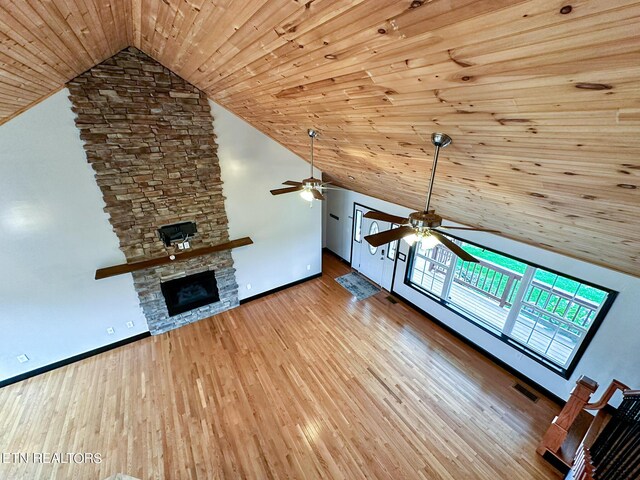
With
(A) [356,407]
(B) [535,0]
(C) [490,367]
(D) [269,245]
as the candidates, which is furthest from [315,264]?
(B) [535,0]

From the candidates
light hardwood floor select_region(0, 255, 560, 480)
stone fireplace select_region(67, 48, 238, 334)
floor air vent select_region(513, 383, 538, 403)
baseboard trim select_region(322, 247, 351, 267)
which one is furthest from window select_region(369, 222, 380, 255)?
floor air vent select_region(513, 383, 538, 403)

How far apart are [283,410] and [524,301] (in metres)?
4.01

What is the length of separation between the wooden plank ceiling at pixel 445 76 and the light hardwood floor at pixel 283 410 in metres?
2.57

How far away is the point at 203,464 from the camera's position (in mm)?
3102

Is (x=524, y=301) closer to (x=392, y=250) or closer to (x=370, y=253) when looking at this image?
(x=392, y=250)

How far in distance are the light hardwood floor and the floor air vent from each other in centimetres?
11

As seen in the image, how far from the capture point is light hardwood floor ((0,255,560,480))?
3.10 m

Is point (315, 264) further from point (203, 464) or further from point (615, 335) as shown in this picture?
point (615, 335)

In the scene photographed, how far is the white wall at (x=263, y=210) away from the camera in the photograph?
4.67 m

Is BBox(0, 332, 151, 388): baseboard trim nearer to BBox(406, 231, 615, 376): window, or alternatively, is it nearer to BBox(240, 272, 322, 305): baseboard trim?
BBox(240, 272, 322, 305): baseboard trim

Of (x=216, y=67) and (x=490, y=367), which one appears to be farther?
(x=490, y=367)

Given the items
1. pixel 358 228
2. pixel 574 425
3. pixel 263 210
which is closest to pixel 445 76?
pixel 263 210

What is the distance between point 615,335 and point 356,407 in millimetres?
3396

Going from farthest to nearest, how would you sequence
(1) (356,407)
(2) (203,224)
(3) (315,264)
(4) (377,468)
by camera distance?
(3) (315,264) < (2) (203,224) < (1) (356,407) < (4) (377,468)
